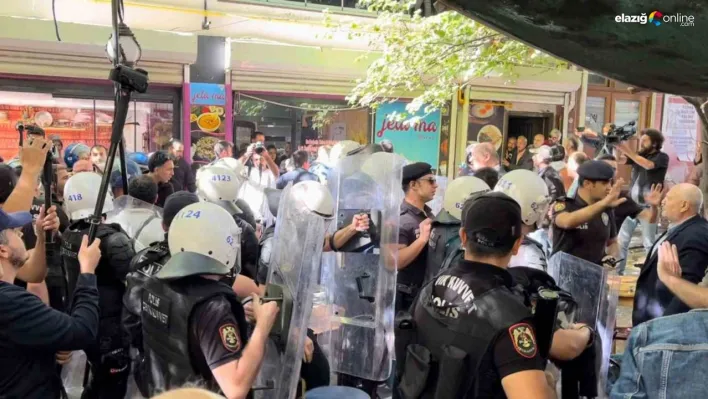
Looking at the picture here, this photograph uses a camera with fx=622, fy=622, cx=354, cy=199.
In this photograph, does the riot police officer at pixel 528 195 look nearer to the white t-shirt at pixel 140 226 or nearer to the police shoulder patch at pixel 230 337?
the police shoulder patch at pixel 230 337

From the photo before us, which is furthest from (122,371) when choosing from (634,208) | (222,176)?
(634,208)

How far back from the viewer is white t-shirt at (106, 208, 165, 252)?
14.0 feet

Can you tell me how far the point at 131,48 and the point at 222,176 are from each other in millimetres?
1603

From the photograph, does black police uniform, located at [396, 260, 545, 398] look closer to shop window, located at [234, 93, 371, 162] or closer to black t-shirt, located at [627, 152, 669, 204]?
black t-shirt, located at [627, 152, 669, 204]

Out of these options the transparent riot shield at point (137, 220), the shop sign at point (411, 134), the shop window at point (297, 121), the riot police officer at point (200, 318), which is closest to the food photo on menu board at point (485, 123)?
the shop sign at point (411, 134)

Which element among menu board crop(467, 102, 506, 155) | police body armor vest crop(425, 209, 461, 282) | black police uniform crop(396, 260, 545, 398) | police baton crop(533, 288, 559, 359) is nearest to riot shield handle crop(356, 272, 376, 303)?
police body armor vest crop(425, 209, 461, 282)

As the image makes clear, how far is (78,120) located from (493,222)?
10.6 meters

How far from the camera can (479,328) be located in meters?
2.05

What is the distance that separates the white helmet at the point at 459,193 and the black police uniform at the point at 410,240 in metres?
0.25

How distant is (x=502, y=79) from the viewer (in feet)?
48.5

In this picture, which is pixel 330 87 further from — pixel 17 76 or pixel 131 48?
pixel 131 48

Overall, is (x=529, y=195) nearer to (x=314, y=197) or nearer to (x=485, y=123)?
(x=314, y=197)

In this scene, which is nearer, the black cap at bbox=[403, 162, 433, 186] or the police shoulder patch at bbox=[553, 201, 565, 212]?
the black cap at bbox=[403, 162, 433, 186]

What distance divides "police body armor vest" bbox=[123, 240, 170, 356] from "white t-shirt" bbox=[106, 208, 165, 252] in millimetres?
1146
